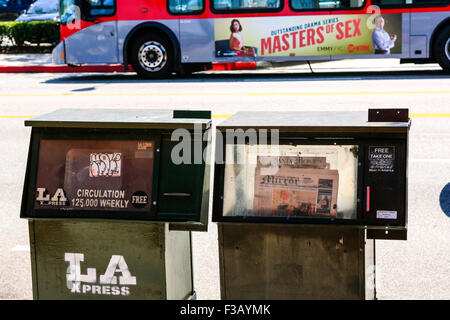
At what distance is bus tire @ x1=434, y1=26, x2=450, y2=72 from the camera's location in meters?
17.2

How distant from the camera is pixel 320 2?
17703mm

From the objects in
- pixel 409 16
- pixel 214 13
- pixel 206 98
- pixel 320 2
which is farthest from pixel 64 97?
pixel 409 16

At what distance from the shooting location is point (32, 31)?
25797 mm

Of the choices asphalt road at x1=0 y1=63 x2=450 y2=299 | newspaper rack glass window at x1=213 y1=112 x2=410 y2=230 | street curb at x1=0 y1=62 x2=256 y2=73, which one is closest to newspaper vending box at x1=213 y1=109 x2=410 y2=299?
newspaper rack glass window at x1=213 y1=112 x2=410 y2=230

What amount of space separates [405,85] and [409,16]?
252 cm

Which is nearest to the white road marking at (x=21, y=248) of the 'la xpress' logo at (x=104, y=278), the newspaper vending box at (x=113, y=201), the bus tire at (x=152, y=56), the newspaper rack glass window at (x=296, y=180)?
the newspaper vending box at (x=113, y=201)

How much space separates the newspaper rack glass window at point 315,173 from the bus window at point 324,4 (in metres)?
13.9

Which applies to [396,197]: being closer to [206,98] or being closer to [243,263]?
[243,263]

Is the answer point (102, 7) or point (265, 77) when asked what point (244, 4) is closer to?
point (265, 77)

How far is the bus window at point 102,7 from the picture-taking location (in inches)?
734

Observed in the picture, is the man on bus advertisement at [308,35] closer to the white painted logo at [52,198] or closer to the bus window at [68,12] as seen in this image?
the bus window at [68,12]

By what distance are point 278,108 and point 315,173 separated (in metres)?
8.64
